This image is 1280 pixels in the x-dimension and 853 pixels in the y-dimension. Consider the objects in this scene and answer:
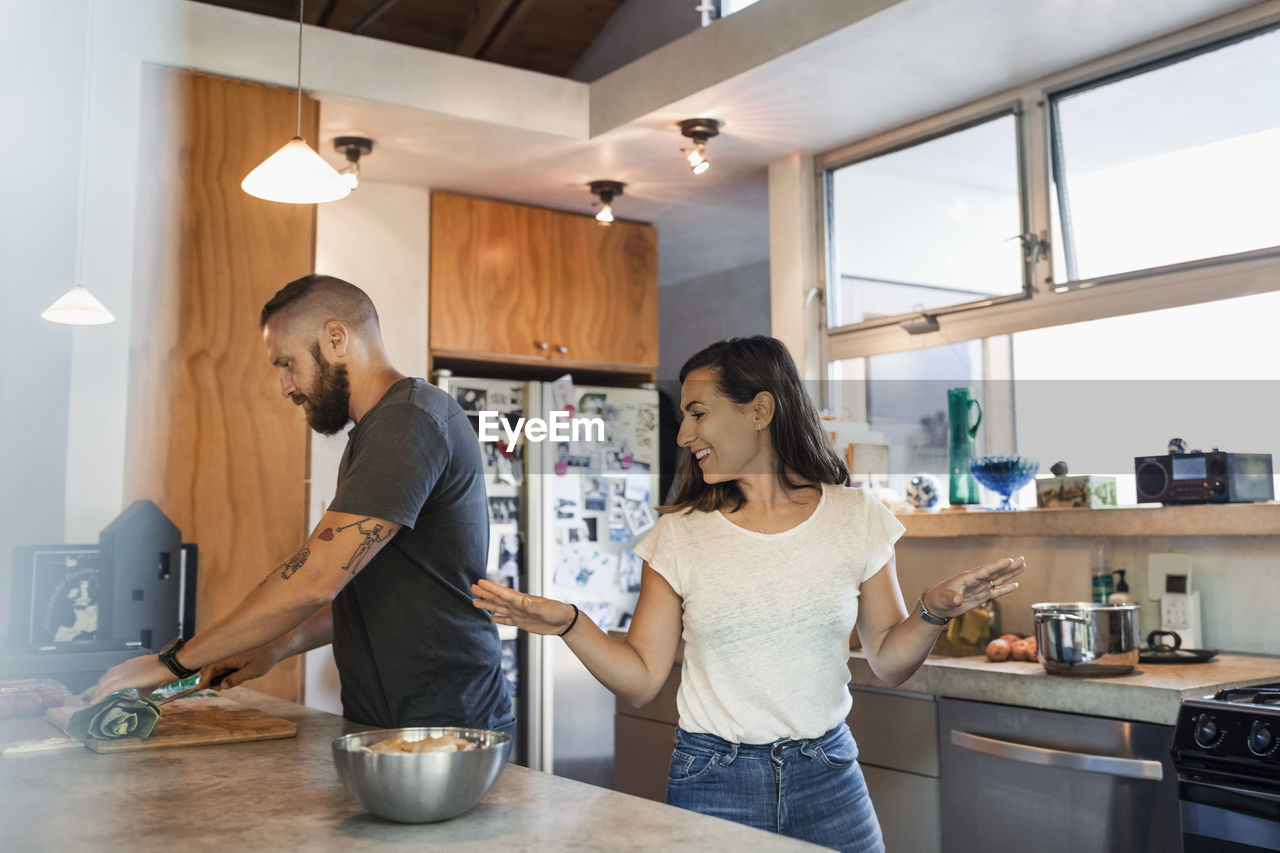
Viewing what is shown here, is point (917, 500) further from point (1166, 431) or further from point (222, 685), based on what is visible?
point (222, 685)

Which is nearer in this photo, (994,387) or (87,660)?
(87,660)

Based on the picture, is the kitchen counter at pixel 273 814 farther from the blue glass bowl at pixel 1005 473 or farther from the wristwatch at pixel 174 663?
the blue glass bowl at pixel 1005 473

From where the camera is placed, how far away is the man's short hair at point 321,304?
74.2 inches

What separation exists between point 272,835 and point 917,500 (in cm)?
243

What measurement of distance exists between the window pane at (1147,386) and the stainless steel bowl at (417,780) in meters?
2.27

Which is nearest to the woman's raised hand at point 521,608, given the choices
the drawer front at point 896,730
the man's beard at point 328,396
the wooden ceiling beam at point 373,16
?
the man's beard at point 328,396

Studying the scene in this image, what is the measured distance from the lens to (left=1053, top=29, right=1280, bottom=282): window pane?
8.88 feet

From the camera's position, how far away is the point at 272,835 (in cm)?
108

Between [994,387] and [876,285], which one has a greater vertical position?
[876,285]

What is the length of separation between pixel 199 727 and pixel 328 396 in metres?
0.57

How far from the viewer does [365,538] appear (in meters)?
1.58

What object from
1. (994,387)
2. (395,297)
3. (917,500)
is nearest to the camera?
(917,500)

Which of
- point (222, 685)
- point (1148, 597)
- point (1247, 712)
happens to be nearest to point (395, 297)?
point (222, 685)

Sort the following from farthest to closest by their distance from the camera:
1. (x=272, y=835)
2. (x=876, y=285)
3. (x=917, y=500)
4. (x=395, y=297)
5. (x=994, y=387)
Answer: (x=395, y=297), (x=876, y=285), (x=994, y=387), (x=917, y=500), (x=272, y=835)
